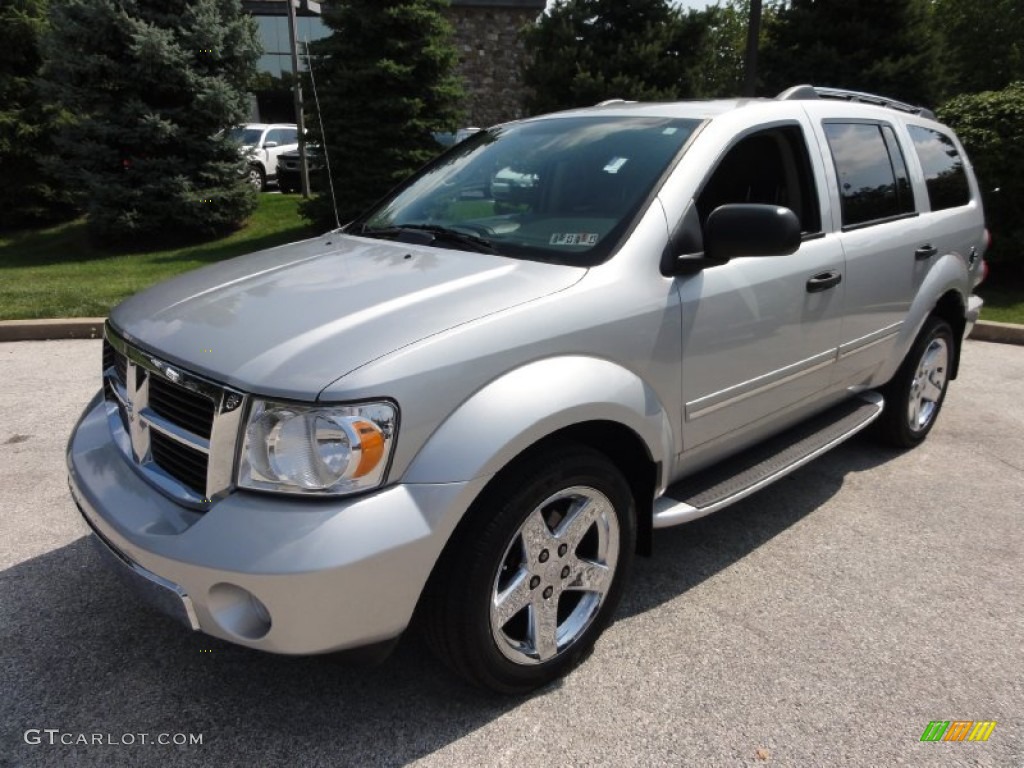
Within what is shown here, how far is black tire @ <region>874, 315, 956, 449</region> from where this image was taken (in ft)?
14.1

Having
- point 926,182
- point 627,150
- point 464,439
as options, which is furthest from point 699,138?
point 926,182

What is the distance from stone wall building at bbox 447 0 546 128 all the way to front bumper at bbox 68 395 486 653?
88.8ft

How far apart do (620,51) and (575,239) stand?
1003 cm

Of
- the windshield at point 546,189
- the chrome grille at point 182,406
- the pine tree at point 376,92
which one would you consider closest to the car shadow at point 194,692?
A: the chrome grille at point 182,406

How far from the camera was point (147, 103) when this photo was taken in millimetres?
11328

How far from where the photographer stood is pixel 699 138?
2920mm

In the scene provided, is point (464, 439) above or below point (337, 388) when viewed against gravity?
below

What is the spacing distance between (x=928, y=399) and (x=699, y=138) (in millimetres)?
2740

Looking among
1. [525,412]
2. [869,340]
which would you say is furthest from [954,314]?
[525,412]

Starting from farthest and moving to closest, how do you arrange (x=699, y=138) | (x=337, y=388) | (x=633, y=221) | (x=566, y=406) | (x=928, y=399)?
(x=928, y=399) < (x=699, y=138) < (x=633, y=221) < (x=566, y=406) < (x=337, y=388)

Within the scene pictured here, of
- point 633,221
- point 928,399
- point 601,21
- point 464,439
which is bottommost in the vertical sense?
point 928,399

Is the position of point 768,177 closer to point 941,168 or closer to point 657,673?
point 941,168

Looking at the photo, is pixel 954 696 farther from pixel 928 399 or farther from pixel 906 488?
pixel 928 399

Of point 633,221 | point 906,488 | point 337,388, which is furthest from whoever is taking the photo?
point 906,488
